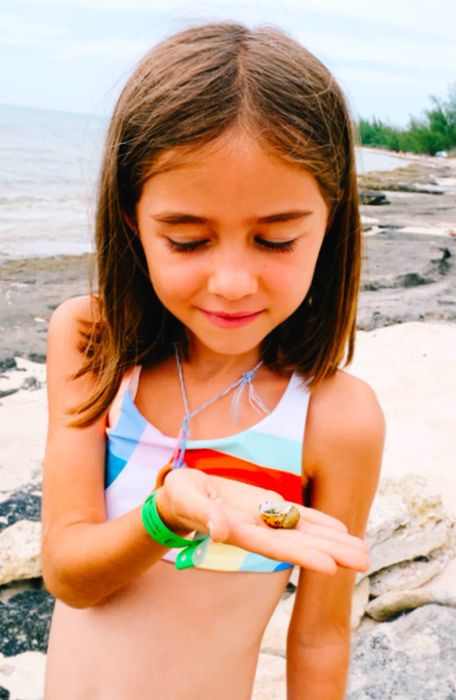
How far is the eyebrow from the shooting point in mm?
1488

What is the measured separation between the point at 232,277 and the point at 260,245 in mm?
90

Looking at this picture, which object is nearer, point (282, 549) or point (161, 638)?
point (282, 549)

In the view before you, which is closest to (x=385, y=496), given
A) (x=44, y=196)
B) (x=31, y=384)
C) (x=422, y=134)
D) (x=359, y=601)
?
(x=359, y=601)

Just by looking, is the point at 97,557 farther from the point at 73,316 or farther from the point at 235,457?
the point at 73,316

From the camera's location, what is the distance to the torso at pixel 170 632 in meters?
1.74

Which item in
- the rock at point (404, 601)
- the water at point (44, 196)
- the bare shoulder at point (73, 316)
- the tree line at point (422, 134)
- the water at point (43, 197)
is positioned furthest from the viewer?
the tree line at point (422, 134)

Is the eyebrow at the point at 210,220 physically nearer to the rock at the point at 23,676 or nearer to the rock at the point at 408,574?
the rock at the point at 23,676

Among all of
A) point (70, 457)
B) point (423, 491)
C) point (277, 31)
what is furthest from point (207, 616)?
point (423, 491)

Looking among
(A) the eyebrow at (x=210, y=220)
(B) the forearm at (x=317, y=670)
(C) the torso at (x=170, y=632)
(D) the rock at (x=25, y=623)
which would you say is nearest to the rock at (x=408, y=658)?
(B) the forearm at (x=317, y=670)

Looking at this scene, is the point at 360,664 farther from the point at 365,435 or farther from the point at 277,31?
the point at 277,31

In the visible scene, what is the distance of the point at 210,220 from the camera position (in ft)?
4.87

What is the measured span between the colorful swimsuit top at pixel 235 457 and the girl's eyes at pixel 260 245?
0.37m

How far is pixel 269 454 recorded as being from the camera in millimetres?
1738

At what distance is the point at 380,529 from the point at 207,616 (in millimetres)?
1499
